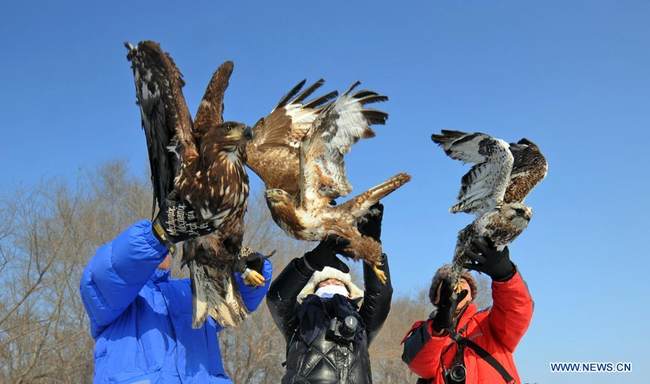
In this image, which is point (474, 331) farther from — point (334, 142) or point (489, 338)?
point (334, 142)

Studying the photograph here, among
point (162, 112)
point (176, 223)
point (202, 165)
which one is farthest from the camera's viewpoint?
point (162, 112)

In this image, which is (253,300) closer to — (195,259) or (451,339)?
(195,259)

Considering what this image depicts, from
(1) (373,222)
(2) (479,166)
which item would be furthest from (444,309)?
(2) (479,166)

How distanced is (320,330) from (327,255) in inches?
18.4

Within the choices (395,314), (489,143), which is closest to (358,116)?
(489,143)

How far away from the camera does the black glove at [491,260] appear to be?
3.60 meters

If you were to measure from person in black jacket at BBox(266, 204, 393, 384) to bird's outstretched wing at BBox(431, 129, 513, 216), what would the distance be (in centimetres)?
70

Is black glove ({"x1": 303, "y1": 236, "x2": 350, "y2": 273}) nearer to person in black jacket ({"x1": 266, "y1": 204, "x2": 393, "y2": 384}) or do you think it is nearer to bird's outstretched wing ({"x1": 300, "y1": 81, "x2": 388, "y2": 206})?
person in black jacket ({"x1": 266, "y1": 204, "x2": 393, "y2": 384})

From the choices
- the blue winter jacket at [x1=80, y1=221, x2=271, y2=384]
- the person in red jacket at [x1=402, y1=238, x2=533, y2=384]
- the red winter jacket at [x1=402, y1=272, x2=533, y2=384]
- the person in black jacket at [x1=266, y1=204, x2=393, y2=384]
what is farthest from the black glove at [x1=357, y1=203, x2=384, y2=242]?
the blue winter jacket at [x1=80, y1=221, x2=271, y2=384]

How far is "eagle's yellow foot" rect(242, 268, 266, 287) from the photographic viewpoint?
357 cm

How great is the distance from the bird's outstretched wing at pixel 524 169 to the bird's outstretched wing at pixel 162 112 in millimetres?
2161

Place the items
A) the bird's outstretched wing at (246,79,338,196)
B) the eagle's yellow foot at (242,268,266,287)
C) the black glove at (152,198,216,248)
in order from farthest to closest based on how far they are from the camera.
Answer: the bird's outstretched wing at (246,79,338,196) → the eagle's yellow foot at (242,268,266,287) → the black glove at (152,198,216,248)

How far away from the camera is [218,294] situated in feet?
11.8

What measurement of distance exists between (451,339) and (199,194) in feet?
6.99
